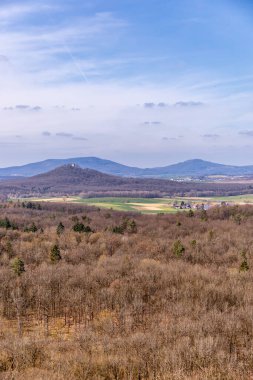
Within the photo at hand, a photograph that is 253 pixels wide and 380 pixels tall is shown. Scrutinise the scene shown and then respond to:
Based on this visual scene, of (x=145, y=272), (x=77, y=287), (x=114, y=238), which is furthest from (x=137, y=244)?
(x=77, y=287)

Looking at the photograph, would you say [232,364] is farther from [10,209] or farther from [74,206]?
[74,206]

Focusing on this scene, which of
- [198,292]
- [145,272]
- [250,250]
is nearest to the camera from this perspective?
[198,292]

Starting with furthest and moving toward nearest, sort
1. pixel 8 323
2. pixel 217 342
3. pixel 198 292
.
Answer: pixel 198 292, pixel 8 323, pixel 217 342

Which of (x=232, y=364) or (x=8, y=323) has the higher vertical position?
(x=232, y=364)

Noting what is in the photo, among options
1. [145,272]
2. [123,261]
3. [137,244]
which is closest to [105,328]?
[145,272]

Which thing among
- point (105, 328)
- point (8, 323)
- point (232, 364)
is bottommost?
point (8, 323)

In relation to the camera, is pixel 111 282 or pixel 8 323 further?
pixel 111 282
